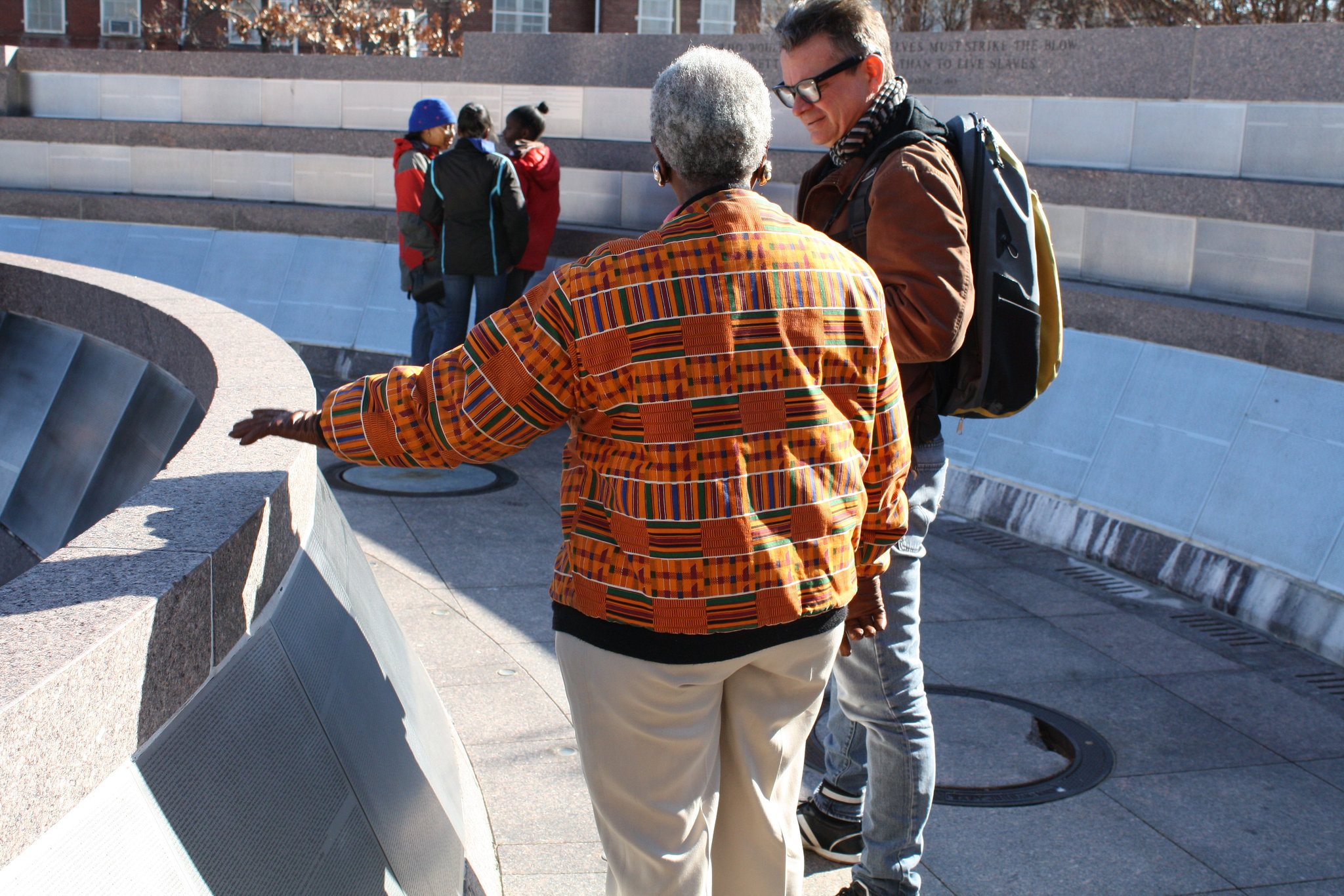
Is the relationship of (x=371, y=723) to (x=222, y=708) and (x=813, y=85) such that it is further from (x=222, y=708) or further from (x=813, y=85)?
(x=813, y=85)

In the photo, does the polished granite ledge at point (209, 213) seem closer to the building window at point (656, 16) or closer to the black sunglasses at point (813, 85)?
the black sunglasses at point (813, 85)

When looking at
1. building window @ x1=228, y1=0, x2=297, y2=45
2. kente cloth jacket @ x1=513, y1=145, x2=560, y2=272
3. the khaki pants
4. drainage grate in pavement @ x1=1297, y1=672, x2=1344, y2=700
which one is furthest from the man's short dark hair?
building window @ x1=228, y1=0, x2=297, y2=45

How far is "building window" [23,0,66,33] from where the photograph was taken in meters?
32.9

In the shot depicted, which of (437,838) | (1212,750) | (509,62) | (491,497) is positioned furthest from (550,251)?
(437,838)

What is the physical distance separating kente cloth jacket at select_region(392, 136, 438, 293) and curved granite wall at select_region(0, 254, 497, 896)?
487 centimetres

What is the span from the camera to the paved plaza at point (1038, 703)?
3361mm

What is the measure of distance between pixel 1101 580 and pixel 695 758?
419cm

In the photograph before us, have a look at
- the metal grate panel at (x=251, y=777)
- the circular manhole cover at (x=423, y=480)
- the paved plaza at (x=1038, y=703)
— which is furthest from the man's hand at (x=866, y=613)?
the circular manhole cover at (x=423, y=480)

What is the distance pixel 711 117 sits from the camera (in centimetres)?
212

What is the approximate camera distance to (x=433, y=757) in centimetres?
307

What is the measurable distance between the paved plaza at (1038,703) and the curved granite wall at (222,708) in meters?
0.60

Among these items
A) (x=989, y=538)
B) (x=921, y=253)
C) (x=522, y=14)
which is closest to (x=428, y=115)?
(x=989, y=538)

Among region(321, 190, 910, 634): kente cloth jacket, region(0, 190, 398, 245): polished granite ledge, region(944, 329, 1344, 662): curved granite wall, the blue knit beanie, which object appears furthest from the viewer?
region(0, 190, 398, 245): polished granite ledge

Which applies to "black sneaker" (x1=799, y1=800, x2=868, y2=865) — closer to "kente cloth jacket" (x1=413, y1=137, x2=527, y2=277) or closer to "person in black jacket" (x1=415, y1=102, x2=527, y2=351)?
"person in black jacket" (x1=415, y1=102, x2=527, y2=351)
